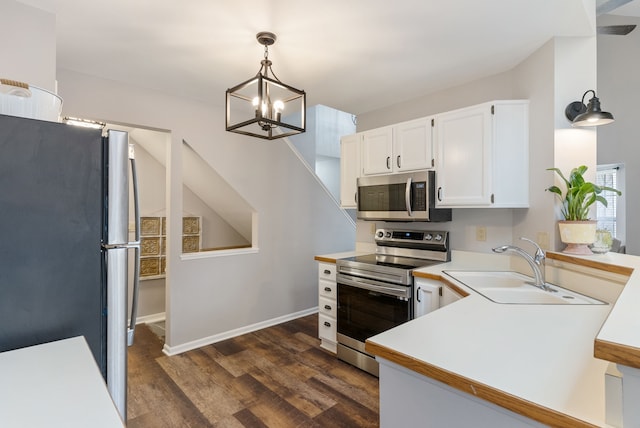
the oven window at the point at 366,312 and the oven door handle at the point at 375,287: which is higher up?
the oven door handle at the point at 375,287

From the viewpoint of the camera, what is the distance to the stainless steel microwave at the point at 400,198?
260 cm

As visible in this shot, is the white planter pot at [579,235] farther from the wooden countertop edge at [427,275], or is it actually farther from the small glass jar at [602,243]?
the wooden countertop edge at [427,275]

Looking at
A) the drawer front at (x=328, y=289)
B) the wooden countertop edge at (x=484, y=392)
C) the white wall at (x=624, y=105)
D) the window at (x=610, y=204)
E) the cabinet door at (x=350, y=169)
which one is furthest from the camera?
the window at (x=610, y=204)

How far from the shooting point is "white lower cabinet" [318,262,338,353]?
3012mm

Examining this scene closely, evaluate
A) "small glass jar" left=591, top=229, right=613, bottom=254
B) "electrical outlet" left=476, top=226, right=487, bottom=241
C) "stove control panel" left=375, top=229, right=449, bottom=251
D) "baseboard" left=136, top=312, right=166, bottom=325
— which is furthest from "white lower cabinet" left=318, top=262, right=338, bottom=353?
"baseboard" left=136, top=312, right=166, bottom=325

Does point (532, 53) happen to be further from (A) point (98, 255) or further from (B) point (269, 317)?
(B) point (269, 317)

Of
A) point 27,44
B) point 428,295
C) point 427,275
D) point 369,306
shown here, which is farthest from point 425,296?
point 27,44

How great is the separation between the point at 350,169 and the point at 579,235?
193 centimetres

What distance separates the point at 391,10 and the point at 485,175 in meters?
1.28

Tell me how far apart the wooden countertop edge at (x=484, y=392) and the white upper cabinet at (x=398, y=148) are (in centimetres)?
192

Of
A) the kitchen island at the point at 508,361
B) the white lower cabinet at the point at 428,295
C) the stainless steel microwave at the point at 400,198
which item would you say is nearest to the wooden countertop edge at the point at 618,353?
the kitchen island at the point at 508,361

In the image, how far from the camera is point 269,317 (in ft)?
12.5

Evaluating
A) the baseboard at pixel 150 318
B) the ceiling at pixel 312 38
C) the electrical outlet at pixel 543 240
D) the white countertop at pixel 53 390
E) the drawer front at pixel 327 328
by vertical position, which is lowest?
the baseboard at pixel 150 318

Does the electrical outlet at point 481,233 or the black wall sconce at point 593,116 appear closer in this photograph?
the black wall sconce at point 593,116
